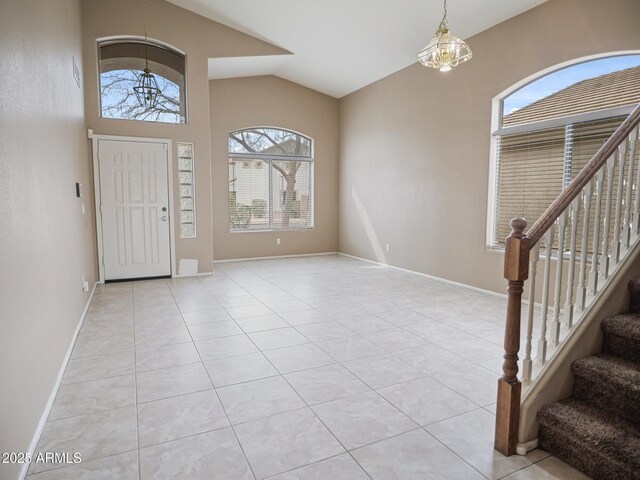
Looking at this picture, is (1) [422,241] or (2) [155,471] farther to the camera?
(1) [422,241]

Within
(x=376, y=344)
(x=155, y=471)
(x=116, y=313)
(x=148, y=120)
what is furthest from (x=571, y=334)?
(x=148, y=120)

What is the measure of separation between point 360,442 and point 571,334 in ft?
3.92

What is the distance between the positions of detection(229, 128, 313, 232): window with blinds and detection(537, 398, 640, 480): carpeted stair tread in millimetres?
6335

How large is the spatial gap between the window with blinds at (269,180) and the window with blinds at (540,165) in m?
4.12

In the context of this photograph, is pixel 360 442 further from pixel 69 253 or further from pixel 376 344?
pixel 69 253

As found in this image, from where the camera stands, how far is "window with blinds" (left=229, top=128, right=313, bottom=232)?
7457 millimetres

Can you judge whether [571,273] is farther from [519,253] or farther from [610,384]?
[610,384]

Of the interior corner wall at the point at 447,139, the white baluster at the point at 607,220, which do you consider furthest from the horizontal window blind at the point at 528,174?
the white baluster at the point at 607,220

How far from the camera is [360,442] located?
6.40 ft

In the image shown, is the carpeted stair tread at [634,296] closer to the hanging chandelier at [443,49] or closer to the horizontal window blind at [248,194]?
the hanging chandelier at [443,49]

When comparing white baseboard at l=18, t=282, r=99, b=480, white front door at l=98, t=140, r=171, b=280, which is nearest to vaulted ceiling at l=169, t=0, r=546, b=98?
white front door at l=98, t=140, r=171, b=280

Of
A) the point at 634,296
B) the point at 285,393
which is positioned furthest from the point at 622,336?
the point at 285,393

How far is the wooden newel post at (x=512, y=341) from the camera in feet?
5.83

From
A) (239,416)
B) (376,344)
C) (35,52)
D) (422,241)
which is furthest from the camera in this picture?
(422,241)
